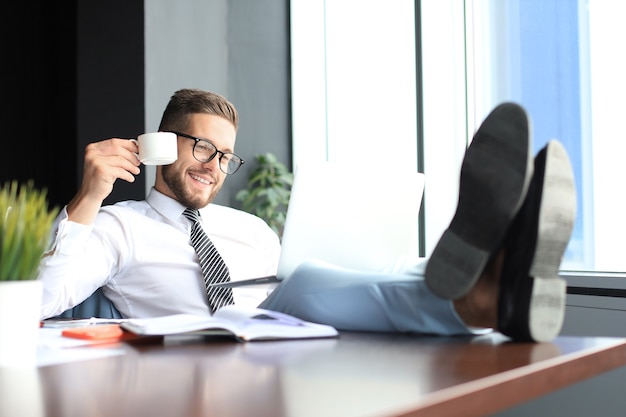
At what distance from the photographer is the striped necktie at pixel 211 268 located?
2016mm

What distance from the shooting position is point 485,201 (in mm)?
985

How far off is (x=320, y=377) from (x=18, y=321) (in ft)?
1.39

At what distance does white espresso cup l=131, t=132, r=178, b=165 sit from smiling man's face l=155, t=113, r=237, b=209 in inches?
15.3

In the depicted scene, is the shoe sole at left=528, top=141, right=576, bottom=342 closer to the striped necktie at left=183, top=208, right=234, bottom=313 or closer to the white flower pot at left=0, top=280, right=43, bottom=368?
the white flower pot at left=0, top=280, right=43, bottom=368

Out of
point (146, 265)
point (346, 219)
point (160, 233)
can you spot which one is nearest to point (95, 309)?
point (146, 265)

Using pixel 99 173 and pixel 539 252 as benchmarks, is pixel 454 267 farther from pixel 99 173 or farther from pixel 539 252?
pixel 99 173

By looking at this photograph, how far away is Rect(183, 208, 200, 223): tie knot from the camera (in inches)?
87.4

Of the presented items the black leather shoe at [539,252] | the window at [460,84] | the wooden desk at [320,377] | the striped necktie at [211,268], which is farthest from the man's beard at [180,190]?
the window at [460,84]

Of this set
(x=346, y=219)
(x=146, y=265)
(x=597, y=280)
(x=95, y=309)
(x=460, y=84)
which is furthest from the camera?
(x=460, y=84)

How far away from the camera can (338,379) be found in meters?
0.77

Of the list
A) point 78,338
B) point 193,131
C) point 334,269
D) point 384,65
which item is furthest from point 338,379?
point 384,65

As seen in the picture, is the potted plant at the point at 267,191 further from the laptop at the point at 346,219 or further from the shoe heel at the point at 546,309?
the shoe heel at the point at 546,309

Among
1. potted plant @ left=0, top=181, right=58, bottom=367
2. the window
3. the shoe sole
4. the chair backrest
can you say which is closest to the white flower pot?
potted plant @ left=0, top=181, right=58, bottom=367

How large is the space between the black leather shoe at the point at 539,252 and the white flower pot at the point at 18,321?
0.64 meters
